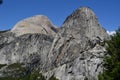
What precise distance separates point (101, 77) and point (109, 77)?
57.9 inches

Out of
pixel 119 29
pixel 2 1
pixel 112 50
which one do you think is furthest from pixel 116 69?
pixel 2 1

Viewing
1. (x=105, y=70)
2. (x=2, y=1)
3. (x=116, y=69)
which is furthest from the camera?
(x=105, y=70)

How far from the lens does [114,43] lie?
39188 millimetres

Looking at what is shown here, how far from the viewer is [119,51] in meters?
37.8

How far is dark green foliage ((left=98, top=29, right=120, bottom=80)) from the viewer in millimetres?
36438

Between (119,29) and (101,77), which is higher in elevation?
(119,29)

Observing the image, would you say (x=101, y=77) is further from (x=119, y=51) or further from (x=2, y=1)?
(x=2, y=1)

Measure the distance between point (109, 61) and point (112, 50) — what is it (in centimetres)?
155

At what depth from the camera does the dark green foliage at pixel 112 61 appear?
36438mm

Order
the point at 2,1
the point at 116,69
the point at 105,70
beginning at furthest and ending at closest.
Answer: the point at 105,70 < the point at 116,69 < the point at 2,1

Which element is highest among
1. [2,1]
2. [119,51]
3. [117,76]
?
[2,1]

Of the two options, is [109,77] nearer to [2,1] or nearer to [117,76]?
[117,76]

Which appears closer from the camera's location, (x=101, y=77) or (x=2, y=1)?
(x=2, y=1)

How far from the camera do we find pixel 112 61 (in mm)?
37844
